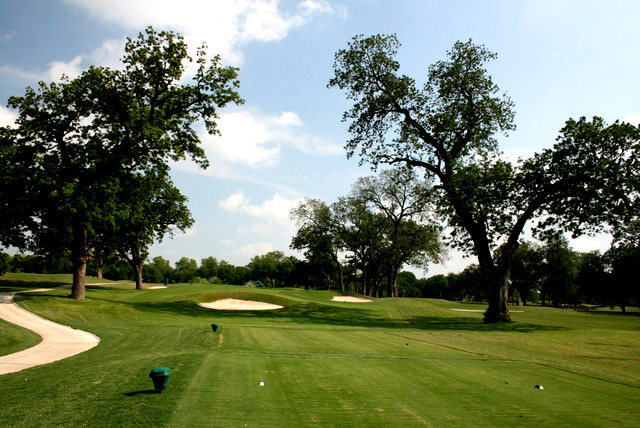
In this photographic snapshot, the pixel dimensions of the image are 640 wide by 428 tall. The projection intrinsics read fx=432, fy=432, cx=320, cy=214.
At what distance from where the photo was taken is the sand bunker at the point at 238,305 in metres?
36.6

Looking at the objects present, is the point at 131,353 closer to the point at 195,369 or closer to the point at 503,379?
the point at 195,369

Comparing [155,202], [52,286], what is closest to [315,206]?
[155,202]

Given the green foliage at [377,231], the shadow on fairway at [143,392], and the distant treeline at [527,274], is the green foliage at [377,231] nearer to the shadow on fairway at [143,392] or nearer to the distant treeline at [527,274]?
the distant treeline at [527,274]

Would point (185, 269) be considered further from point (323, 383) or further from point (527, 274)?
point (323, 383)

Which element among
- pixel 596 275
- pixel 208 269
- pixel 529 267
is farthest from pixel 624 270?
pixel 208 269

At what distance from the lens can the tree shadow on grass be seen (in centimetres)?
2646

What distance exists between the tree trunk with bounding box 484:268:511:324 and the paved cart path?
78.4 feet

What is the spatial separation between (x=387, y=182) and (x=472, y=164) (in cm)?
3165

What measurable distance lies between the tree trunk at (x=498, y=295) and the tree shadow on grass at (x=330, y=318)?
0.80 meters

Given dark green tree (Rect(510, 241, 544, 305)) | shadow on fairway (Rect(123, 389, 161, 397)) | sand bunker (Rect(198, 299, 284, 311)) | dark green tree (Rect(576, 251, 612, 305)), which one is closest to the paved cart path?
shadow on fairway (Rect(123, 389, 161, 397))

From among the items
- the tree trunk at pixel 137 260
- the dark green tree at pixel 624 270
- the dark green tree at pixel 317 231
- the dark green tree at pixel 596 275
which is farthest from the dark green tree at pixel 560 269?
the tree trunk at pixel 137 260

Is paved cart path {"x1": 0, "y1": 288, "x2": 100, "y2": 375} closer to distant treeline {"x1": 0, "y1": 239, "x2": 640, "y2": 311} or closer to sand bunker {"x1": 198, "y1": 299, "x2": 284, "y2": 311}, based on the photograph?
sand bunker {"x1": 198, "y1": 299, "x2": 284, "y2": 311}

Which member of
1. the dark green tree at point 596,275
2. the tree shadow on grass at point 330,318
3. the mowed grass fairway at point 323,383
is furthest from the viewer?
the dark green tree at point 596,275

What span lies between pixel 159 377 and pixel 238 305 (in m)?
31.3
